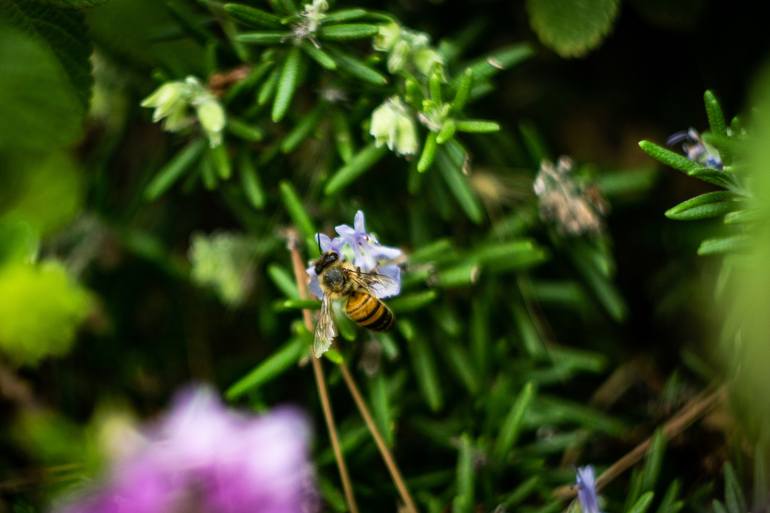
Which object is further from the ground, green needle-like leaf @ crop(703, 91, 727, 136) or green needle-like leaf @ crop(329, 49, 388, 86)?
green needle-like leaf @ crop(329, 49, 388, 86)

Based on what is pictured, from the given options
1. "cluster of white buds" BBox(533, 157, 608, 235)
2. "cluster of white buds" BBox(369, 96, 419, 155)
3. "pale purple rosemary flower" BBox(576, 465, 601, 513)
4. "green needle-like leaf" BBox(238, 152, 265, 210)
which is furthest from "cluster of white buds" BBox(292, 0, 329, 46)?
"pale purple rosemary flower" BBox(576, 465, 601, 513)

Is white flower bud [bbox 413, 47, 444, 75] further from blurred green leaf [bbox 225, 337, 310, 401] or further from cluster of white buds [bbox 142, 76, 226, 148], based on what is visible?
blurred green leaf [bbox 225, 337, 310, 401]

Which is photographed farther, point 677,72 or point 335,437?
point 677,72

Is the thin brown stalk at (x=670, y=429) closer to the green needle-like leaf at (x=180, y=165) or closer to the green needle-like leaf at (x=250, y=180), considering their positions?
the green needle-like leaf at (x=250, y=180)

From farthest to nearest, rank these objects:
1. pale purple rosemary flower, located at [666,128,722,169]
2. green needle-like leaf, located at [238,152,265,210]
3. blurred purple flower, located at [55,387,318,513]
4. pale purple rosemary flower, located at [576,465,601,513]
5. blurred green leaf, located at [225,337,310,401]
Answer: green needle-like leaf, located at [238,152,265,210]
blurred green leaf, located at [225,337,310,401]
pale purple rosemary flower, located at [666,128,722,169]
pale purple rosemary flower, located at [576,465,601,513]
blurred purple flower, located at [55,387,318,513]

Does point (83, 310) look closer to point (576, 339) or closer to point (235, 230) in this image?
point (235, 230)

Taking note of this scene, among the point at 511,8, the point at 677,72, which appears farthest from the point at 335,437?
the point at 677,72

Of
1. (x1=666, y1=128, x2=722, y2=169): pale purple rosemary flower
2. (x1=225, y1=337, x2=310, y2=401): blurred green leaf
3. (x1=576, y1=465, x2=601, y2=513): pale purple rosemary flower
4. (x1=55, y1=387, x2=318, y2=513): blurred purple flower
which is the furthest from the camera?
(x1=225, y1=337, x2=310, y2=401): blurred green leaf
